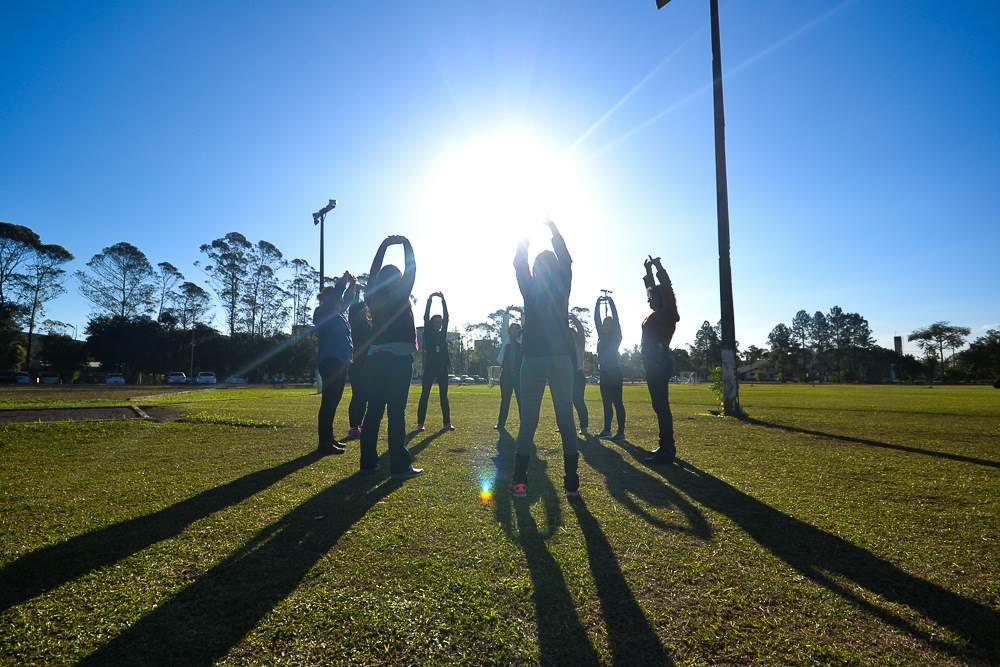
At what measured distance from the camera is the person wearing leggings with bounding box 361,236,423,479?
15.3 ft

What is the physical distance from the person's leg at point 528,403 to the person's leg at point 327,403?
9.55ft

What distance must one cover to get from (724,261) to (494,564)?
1074 cm

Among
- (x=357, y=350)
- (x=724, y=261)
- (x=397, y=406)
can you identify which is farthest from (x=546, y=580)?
(x=724, y=261)

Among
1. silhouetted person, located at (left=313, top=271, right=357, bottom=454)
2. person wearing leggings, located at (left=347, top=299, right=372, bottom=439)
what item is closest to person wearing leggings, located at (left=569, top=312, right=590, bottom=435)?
person wearing leggings, located at (left=347, top=299, right=372, bottom=439)

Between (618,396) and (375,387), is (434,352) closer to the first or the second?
(618,396)

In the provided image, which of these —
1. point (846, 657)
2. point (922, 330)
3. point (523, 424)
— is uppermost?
point (922, 330)

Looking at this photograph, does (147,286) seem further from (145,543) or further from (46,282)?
(145,543)

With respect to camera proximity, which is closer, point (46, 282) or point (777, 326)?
point (46, 282)

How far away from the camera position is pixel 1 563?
2488mm

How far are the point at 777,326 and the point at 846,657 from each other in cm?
15128

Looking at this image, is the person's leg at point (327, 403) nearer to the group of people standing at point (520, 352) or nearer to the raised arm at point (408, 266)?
the group of people standing at point (520, 352)

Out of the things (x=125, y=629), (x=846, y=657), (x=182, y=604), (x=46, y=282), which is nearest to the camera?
(x=846, y=657)

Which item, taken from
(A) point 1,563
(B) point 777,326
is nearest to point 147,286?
(A) point 1,563

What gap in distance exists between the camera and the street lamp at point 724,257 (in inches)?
440
